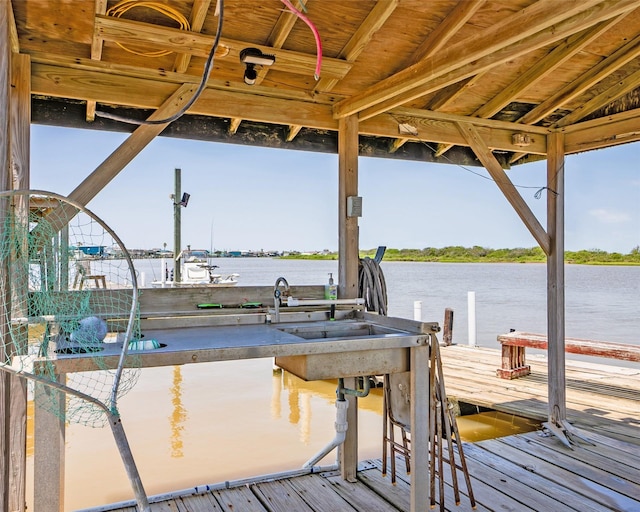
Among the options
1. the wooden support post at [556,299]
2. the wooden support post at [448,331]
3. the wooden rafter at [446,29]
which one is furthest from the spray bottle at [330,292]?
the wooden support post at [448,331]

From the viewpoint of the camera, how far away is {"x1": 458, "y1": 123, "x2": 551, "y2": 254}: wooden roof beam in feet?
12.4

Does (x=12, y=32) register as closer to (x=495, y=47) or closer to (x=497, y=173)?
(x=495, y=47)

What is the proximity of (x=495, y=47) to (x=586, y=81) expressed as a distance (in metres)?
1.59

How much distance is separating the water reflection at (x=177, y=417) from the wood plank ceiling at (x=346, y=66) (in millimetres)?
3016

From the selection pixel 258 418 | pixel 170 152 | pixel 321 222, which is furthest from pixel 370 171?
pixel 258 418

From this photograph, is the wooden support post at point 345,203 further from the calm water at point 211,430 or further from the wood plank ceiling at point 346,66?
the calm water at point 211,430

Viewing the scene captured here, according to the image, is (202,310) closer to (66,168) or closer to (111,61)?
(111,61)

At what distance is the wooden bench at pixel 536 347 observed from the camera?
201 inches

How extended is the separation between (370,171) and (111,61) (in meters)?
28.2

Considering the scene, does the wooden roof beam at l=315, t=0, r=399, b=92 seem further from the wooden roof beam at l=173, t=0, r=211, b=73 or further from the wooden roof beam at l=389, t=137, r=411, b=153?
the wooden roof beam at l=389, t=137, r=411, b=153

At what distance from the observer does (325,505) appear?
9.09 ft

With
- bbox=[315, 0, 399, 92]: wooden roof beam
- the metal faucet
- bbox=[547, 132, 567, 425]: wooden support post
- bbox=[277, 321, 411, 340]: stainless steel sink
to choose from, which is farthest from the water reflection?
bbox=[315, 0, 399, 92]: wooden roof beam

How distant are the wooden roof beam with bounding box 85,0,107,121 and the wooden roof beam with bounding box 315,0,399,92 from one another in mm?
1226

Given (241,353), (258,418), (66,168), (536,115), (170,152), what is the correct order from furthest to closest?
(170,152)
(66,168)
(258,418)
(536,115)
(241,353)
